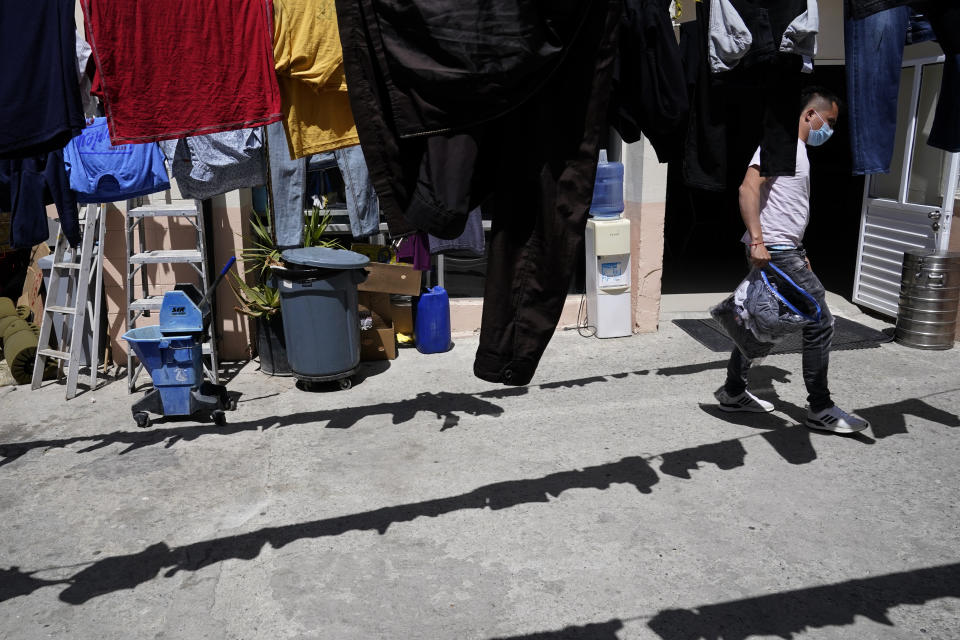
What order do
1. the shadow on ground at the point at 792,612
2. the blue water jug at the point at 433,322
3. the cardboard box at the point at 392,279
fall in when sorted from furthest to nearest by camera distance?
the blue water jug at the point at 433,322, the cardboard box at the point at 392,279, the shadow on ground at the point at 792,612

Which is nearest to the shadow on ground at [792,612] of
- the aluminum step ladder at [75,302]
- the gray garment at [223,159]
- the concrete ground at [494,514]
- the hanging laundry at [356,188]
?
the concrete ground at [494,514]

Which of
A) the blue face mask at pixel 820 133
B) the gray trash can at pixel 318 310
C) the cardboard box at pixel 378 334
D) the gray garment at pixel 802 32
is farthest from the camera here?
the cardboard box at pixel 378 334

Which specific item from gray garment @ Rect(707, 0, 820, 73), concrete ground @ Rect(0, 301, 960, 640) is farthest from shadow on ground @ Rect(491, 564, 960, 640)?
gray garment @ Rect(707, 0, 820, 73)

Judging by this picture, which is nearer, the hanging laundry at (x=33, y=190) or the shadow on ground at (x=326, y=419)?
the hanging laundry at (x=33, y=190)

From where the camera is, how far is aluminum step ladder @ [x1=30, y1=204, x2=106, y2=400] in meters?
6.54

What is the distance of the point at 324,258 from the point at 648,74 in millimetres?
3805

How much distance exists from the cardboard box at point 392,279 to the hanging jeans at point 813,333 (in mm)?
3148

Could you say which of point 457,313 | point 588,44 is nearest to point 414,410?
point 457,313

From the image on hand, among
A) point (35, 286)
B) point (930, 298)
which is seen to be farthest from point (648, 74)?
point (35, 286)

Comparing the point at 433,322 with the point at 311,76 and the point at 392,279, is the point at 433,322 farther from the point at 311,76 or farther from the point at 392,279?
the point at 311,76

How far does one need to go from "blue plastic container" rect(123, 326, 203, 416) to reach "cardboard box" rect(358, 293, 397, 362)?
5.91ft

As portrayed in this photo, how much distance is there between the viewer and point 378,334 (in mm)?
7199

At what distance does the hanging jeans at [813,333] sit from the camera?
4.81 m

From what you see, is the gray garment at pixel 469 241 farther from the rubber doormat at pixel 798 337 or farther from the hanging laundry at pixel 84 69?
the hanging laundry at pixel 84 69
